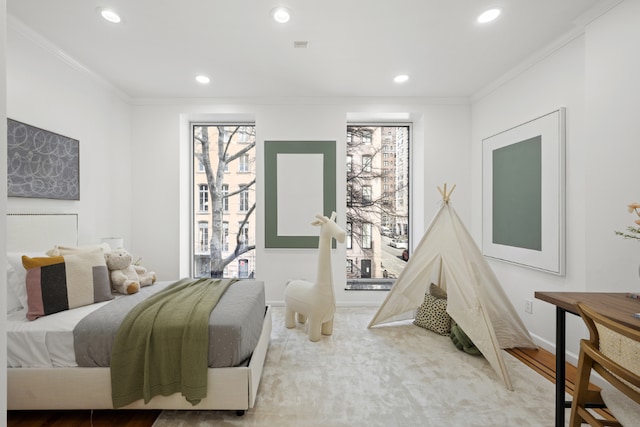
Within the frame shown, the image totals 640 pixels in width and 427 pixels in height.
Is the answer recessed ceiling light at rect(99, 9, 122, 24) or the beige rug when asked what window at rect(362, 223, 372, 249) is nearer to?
the beige rug

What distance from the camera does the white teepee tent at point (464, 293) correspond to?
86.8 inches

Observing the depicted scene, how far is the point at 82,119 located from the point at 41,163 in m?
0.72

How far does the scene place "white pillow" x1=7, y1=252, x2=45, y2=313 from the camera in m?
1.85

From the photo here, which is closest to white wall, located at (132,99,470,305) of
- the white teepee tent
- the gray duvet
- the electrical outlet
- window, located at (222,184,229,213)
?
window, located at (222,184,229,213)

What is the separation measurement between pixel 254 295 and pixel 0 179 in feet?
5.49

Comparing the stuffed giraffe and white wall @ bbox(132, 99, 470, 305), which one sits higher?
white wall @ bbox(132, 99, 470, 305)

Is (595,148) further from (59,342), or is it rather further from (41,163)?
(41,163)

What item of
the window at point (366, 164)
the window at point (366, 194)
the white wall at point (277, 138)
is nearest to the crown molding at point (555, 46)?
the white wall at point (277, 138)

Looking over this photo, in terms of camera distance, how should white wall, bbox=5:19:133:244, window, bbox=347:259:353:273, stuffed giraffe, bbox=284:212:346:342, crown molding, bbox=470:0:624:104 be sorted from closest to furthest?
crown molding, bbox=470:0:624:104, white wall, bbox=5:19:133:244, stuffed giraffe, bbox=284:212:346:342, window, bbox=347:259:353:273

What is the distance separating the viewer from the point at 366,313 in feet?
11.2

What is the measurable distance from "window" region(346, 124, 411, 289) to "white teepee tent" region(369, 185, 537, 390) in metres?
0.94

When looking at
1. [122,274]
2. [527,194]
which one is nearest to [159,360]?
[122,274]

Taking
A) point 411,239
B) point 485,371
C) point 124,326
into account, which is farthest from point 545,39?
point 124,326

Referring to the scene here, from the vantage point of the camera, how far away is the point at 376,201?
13.0 ft
